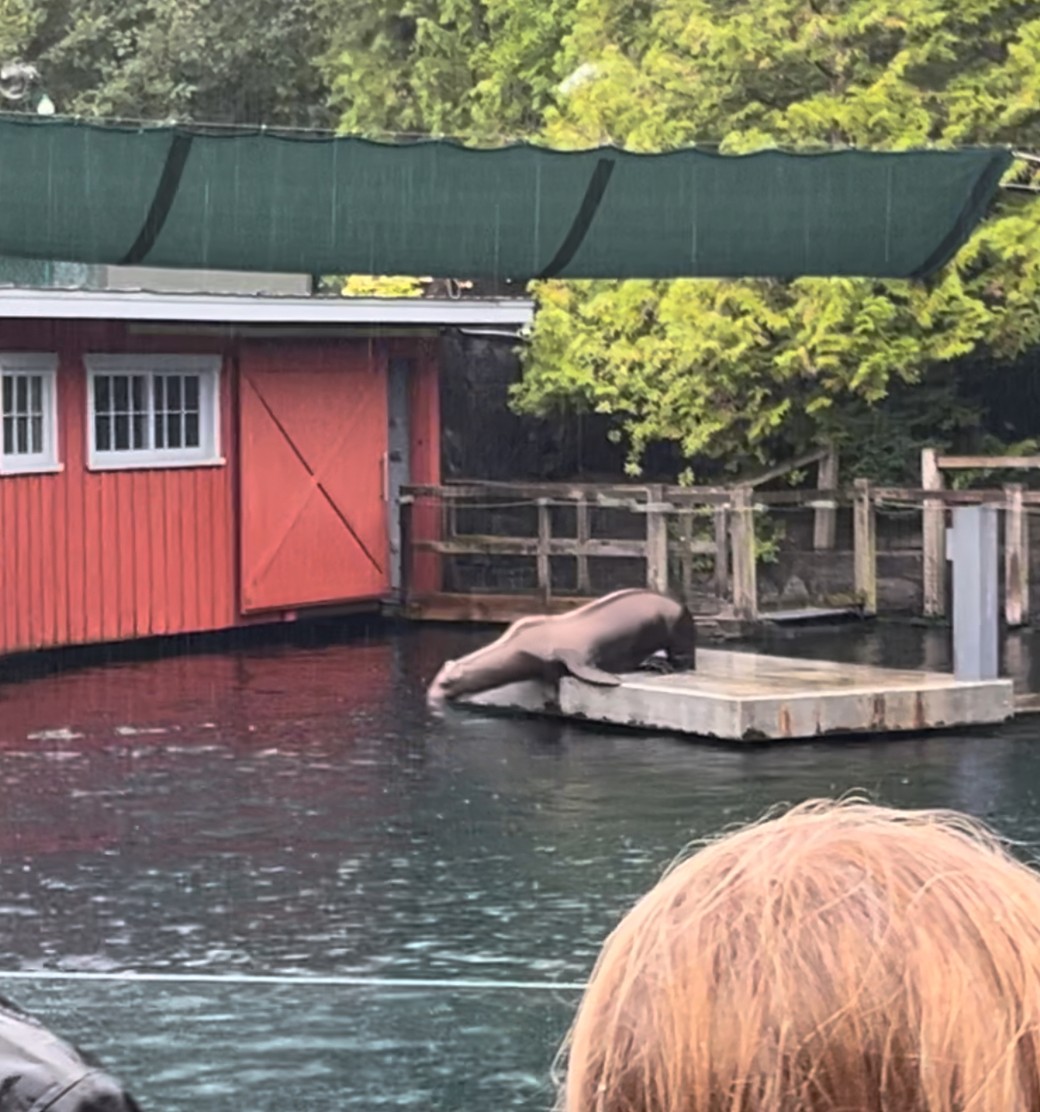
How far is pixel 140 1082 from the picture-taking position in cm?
638

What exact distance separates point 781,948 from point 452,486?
66.0 ft

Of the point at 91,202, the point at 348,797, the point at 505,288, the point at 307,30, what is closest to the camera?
the point at 91,202

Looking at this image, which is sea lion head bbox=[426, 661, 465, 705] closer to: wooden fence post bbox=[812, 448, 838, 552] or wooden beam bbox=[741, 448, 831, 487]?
wooden fence post bbox=[812, 448, 838, 552]

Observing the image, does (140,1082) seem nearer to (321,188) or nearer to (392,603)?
(321,188)

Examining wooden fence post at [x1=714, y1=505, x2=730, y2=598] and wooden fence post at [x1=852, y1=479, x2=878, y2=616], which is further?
wooden fence post at [x1=852, y1=479, x2=878, y2=616]

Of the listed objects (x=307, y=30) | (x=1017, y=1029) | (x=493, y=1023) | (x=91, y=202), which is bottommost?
(x=493, y=1023)

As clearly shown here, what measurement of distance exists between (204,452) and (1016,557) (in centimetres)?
610

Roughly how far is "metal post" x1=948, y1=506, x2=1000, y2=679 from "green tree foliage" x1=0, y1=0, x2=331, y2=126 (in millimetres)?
23462

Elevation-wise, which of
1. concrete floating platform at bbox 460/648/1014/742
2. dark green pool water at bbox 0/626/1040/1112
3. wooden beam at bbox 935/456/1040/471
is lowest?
dark green pool water at bbox 0/626/1040/1112

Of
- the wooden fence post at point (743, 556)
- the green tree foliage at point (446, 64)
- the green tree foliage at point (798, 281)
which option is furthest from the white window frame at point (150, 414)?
the green tree foliage at point (446, 64)

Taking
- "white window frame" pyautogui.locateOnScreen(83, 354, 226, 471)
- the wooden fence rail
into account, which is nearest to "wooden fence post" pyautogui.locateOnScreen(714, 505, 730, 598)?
the wooden fence rail

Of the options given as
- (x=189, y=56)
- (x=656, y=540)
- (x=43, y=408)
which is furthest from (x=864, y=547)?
(x=189, y=56)

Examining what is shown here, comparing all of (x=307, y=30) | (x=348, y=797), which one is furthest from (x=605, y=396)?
(x=307, y=30)

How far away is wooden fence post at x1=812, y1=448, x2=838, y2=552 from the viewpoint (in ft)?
68.3
